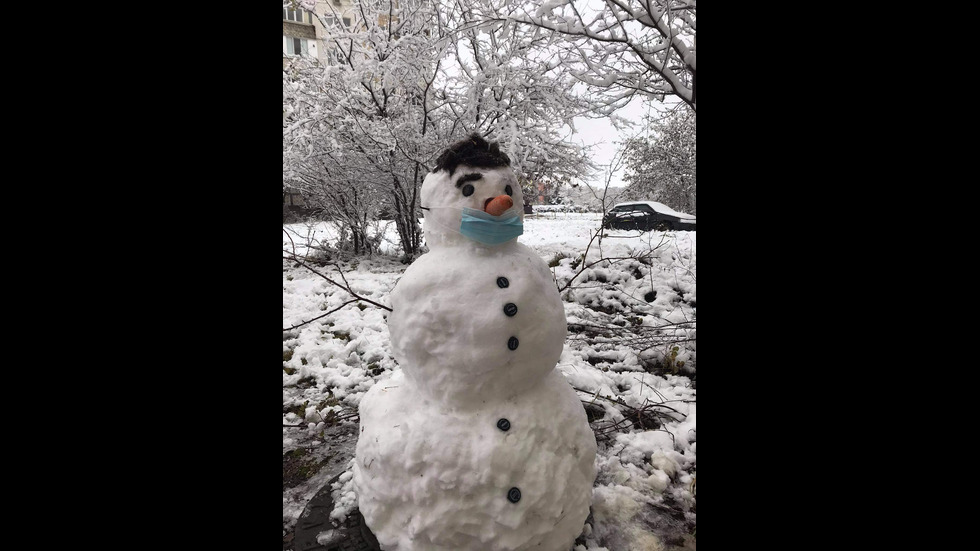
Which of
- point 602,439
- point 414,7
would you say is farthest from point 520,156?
point 602,439

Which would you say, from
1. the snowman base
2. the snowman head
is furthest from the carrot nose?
the snowman base

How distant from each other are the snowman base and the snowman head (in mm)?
1343

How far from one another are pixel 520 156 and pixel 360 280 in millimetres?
2565

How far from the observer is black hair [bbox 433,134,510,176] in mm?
1690

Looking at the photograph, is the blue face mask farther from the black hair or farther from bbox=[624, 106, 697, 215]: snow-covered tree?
bbox=[624, 106, 697, 215]: snow-covered tree

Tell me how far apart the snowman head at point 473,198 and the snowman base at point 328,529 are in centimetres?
134

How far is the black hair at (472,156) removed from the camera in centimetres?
169

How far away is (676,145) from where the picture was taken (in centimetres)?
794

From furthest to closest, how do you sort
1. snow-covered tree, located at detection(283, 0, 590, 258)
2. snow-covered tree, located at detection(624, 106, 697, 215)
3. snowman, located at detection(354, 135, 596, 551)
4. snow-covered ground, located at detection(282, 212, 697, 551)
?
snow-covered tree, located at detection(624, 106, 697, 215) → snow-covered tree, located at detection(283, 0, 590, 258) → snow-covered ground, located at detection(282, 212, 697, 551) → snowman, located at detection(354, 135, 596, 551)

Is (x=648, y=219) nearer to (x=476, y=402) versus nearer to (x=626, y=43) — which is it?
(x=626, y=43)

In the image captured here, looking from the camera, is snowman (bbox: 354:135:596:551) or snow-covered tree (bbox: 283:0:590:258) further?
snow-covered tree (bbox: 283:0:590:258)

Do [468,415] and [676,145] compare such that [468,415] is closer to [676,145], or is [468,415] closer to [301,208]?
[301,208]

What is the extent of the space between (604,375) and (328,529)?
2.37 m

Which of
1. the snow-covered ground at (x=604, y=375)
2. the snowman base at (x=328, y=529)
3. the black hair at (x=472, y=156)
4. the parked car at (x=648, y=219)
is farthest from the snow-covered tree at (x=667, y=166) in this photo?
the snowman base at (x=328, y=529)
